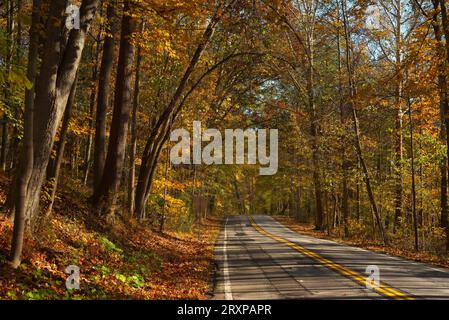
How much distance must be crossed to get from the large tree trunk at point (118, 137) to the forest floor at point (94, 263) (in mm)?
726

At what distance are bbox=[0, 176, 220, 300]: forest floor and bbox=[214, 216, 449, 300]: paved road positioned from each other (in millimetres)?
835

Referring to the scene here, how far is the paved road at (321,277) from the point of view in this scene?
9.92 m

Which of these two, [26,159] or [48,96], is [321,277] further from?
[48,96]

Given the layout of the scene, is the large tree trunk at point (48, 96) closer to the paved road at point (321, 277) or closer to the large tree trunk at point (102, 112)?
the paved road at point (321, 277)

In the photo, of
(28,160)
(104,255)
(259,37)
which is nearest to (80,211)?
(104,255)

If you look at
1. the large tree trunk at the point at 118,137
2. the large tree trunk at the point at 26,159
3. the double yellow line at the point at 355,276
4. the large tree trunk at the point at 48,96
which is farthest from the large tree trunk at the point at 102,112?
the large tree trunk at the point at 26,159

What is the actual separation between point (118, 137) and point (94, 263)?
641cm

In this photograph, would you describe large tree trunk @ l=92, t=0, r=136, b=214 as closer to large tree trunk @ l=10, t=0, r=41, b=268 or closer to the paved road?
the paved road

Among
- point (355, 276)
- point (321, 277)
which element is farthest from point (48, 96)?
point (355, 276)

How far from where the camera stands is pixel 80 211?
1430cm

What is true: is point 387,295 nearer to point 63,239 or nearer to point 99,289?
point 99,289

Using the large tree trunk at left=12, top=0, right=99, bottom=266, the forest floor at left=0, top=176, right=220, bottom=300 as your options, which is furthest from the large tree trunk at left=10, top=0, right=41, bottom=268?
the large tree trunk at left=12, top=0, right=99, bottom=266

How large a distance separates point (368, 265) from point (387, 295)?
5.13m

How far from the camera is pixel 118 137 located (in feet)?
53.6
